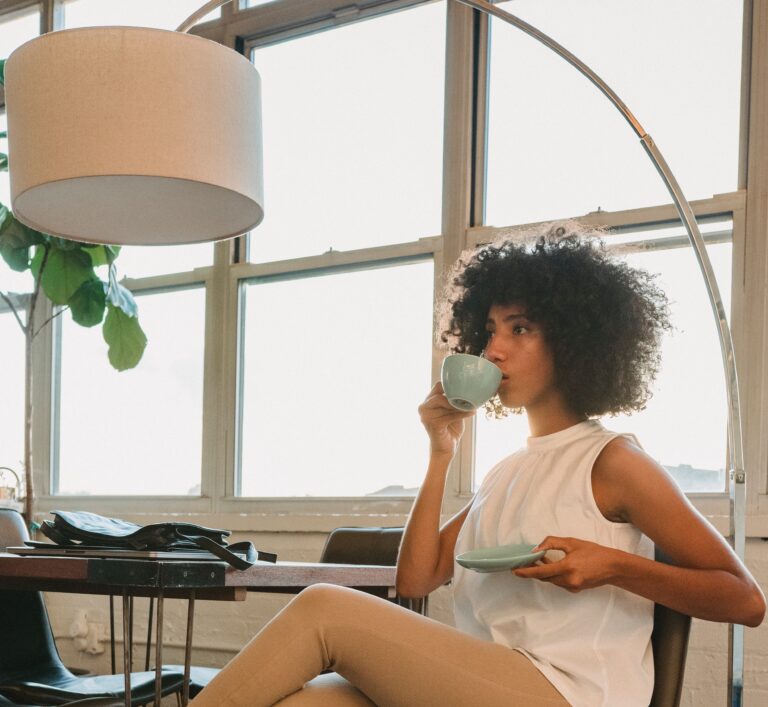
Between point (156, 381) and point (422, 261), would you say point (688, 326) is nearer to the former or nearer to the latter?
point (422, 261)

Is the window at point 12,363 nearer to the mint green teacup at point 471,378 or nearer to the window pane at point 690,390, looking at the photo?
the window pane at point 690,390

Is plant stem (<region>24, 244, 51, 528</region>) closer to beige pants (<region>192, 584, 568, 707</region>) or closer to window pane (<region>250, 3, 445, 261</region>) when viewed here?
A: window pane (<region>250, 3, 445, 261</region>)

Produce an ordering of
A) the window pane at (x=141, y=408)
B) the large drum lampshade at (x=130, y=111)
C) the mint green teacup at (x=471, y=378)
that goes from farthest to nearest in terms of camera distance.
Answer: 1. the window pane at (x=141, y=408)
2. the large drum lampshade at (x=130, y=111)
3. the mint green teacup at (x=471, y=378)

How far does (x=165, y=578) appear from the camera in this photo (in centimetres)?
158

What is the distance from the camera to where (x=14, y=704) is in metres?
2.22

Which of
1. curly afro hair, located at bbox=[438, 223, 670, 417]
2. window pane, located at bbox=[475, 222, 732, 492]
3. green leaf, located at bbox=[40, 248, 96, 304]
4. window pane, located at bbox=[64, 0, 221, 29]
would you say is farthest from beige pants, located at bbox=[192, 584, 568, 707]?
window pane, located at bbox=[64, 0, 221, 29]

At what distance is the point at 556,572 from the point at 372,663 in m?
0.26

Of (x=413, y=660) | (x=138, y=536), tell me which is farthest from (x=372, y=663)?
(x=138, y=536)

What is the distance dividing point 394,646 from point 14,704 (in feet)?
4.01

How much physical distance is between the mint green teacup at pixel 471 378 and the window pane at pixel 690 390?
156 centimetres

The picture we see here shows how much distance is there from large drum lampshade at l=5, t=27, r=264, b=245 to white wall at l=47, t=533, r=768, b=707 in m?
1.83

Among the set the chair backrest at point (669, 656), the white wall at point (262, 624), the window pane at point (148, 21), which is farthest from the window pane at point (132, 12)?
the chair backrest at point (669, 656)

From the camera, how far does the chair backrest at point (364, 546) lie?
263 cm

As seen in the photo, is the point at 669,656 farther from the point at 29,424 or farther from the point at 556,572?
the point at 29,424
